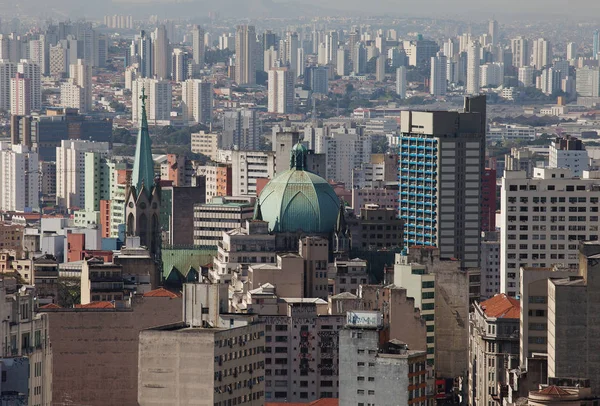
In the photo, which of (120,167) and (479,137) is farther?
(120,167)

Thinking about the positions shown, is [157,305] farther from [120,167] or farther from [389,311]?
[120,167]

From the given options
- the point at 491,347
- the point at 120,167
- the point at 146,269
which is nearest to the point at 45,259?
the point at 146,269

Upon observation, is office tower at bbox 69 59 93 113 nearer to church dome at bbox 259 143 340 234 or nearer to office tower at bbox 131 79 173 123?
office tower at bbox 131 79 173 123

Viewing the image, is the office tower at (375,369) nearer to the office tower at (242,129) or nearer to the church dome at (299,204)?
the church dome at (299,204)

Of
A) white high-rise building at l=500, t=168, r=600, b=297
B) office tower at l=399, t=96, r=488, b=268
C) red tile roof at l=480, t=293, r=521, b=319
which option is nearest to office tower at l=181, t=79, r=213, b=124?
office tower at l=399, t=96, r=488, b=268

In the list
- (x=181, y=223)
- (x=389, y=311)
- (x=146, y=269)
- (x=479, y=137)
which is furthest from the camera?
(x=181, y=223)

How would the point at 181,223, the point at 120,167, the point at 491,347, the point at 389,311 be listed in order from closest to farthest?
the point at 491,347
the point at 389,311
the point at 181,223
the point at 120,167

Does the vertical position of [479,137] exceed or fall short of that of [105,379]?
it exceeds it
